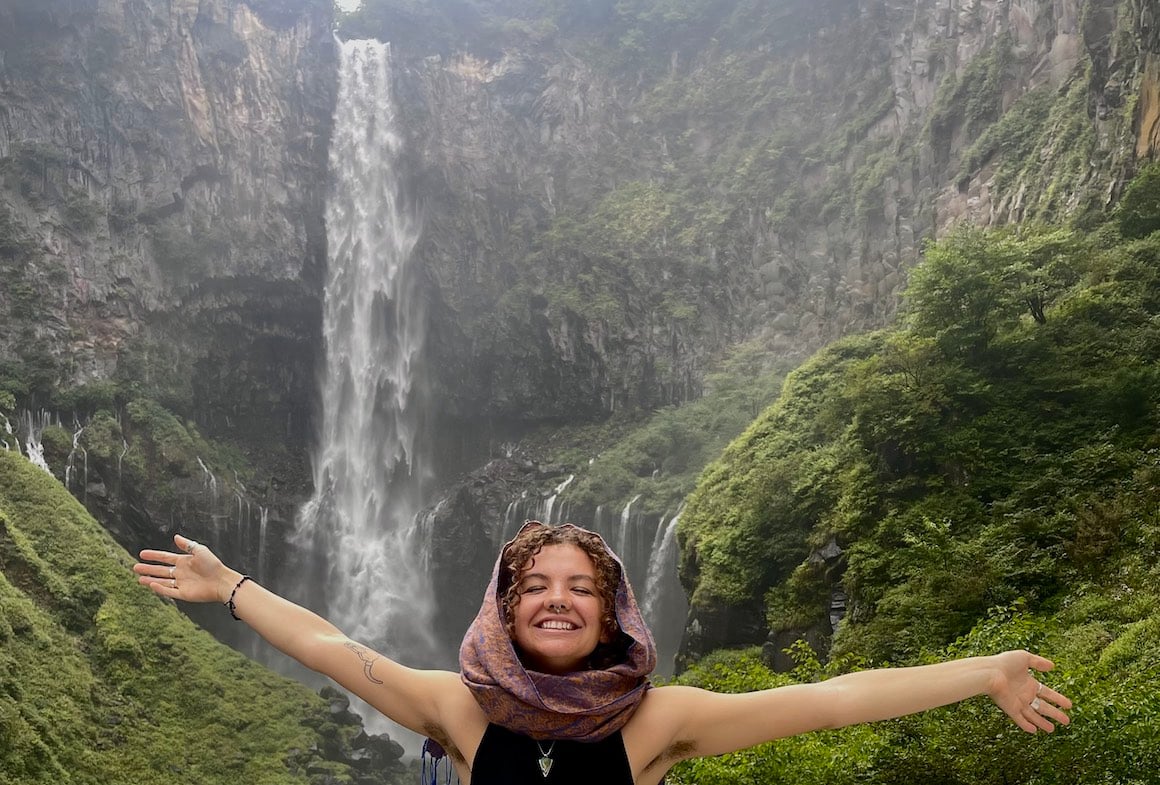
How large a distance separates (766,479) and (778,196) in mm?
21434

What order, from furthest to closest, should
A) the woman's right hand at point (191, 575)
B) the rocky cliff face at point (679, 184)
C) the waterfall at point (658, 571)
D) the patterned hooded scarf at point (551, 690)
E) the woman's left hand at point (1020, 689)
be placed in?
the rocky cliff face at point (679, 184) < the waterfall at point (658, 571) < the woman's right hand at point (191, 575) < the woman's left hand at point (1020, 689) < the patterned hooded scarf at point (551, 690)

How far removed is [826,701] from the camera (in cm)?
236

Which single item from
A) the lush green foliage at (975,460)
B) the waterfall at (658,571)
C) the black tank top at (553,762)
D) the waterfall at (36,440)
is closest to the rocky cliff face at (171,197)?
the waterfall at (36,440)

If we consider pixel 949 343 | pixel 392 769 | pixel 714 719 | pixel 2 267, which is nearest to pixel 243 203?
pixel 2 267

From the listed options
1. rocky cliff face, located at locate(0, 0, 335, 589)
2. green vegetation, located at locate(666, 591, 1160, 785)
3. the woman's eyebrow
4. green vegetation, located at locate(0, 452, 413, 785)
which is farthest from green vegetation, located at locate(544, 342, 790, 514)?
the woman's eyebrow

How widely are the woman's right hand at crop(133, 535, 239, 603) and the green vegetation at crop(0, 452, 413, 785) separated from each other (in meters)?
13.8

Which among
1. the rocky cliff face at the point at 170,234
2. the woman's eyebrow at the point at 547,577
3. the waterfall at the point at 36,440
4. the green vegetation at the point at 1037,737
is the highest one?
the rocky cliff face at the point at 170,234

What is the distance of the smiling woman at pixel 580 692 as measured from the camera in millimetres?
2195

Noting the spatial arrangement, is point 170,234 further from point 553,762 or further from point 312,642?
point 553,762

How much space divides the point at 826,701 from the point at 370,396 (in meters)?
35.3

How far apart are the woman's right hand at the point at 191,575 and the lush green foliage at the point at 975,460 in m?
8.52

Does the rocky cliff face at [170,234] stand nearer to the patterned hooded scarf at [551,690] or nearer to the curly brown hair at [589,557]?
the curly brown hair at [589,557]

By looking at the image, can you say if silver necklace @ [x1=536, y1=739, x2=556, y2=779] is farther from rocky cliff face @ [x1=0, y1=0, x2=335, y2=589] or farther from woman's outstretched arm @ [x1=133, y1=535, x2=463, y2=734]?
rocky cliff face @ [x1=0, y1=0, x2=335, y2=589]

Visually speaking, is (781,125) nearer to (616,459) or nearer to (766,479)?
(616,459)
